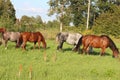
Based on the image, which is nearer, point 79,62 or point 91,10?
point 79,62

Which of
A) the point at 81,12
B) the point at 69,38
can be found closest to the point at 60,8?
the point at 81,12

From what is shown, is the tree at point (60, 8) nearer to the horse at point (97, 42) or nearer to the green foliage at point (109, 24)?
the green foliage at point (109, 24)

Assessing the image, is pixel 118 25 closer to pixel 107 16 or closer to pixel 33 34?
pixel 107 16

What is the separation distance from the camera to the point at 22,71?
531 inches

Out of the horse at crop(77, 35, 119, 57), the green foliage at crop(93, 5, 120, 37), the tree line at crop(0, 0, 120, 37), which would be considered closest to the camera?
the horse at crop(77, 35, 119, 57)

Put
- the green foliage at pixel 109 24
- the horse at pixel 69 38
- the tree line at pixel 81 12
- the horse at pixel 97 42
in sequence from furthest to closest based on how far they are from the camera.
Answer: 1. the tree line at pixel 81 12
2. the green foliage at pixel 109 24
3. the horse at pixel 69 38
4. the horse at pixel 97 42

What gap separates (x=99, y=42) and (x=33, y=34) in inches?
201

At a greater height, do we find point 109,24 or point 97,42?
point 97,42

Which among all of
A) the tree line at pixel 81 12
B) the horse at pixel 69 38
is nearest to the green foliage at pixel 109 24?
the tree line at pixel 81 12

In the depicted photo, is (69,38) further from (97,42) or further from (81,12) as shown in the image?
(81,12)

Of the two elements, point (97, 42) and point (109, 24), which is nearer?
point (97, 42)

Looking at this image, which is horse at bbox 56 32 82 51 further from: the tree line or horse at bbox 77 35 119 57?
the tree line

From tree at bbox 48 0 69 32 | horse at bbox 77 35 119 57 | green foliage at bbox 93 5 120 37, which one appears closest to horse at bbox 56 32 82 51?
horse at bbox 77 35 119 57

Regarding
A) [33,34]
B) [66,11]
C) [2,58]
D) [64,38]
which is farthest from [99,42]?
[66,11]
